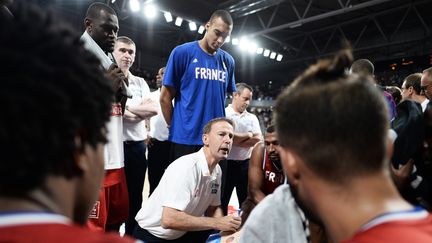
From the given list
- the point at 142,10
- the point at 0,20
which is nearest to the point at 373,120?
the point at 0,20

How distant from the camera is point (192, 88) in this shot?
2.67 m

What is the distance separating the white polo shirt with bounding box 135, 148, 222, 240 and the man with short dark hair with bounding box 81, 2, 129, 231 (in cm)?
29

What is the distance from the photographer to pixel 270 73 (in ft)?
59.4

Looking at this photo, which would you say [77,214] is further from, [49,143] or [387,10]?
[387,10]

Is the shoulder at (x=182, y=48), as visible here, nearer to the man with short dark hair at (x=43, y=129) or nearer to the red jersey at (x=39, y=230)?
the man with short dark hair at (x=43, y=129)

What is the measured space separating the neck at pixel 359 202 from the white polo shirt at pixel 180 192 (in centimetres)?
158

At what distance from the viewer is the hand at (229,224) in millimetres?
2348

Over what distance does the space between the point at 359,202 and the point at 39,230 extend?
2.16ft

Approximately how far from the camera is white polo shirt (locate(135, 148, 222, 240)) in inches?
91.8

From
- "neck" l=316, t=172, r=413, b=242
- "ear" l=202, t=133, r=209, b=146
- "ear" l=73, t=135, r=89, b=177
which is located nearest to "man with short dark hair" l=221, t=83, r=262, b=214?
"ear" l=202, t=133, r=209, b=146

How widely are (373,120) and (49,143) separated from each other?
0.70 metres

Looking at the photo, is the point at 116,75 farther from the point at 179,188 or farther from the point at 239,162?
the point at 239,162

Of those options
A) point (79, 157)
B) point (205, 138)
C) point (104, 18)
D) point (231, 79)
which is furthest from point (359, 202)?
point (231, 79)

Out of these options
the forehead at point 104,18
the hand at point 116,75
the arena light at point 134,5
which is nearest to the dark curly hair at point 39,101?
the hand at point 116,75
